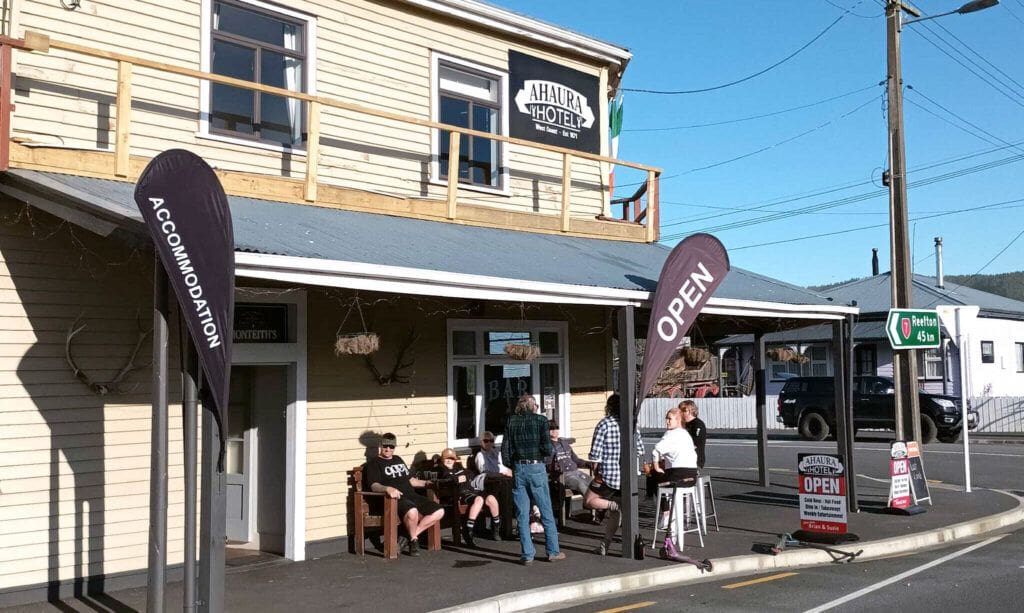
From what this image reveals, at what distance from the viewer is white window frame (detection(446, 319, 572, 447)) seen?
12516 millimetres

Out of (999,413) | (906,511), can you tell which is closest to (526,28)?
(906,511)

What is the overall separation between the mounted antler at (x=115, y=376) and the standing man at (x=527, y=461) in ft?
11.9

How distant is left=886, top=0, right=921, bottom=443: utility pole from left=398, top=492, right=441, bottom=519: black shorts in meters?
9.38

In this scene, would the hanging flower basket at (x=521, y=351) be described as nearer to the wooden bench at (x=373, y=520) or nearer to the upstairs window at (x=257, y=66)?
the wooden bench at (x=373, y=520)

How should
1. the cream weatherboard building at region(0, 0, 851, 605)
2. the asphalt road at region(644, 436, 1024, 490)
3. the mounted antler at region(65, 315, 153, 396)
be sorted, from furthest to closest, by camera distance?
1. the asphalt road at region(644, 436, 1024, 490)
2. the mounted antler at region(65, 315, 153, 396)
3. the cream weatherboard building at region(0, 0, 851, 605)

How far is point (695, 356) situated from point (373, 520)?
4.80m

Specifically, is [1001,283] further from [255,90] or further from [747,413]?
[255,90]

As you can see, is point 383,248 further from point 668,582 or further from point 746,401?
point 746,401

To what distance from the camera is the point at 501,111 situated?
1409cm

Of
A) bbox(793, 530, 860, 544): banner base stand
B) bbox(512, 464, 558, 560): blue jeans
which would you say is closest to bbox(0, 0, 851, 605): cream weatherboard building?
bbox(512, 464, 558, 560): blue jeans

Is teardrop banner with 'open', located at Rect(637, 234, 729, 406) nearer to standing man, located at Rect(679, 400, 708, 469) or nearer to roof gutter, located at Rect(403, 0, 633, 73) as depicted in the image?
standing man, located at Rect(679, 400, 708, 469)

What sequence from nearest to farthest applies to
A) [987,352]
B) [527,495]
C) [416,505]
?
[527,495] → [416,505] → [987,352]

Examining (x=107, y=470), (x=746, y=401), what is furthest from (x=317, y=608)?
(x=746, y=401)

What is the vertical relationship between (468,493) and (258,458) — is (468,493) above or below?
below
